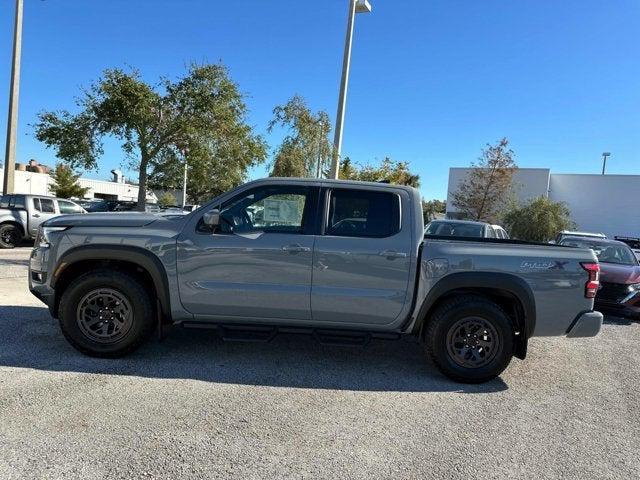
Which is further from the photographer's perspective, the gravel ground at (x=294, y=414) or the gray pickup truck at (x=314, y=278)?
the gray pickup truck at (x=314, y=278)

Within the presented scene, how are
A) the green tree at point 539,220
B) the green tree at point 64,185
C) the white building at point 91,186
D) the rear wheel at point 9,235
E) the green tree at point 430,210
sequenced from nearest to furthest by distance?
the rear wheel at point 9,235 < the green tree at point 430,210 < the green tree at point 539,220 < the white building at point 91,186 < the green tree at point 64,185

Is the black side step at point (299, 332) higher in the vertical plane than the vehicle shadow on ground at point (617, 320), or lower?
higher

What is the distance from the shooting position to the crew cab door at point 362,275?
4699 mm

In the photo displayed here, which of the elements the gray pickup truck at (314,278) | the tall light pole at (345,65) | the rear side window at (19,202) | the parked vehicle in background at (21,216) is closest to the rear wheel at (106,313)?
the gray pickup truck at (314,278)

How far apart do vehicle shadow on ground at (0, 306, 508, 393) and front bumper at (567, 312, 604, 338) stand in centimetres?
88

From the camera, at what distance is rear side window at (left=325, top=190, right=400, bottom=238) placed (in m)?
4.82

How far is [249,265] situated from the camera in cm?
473

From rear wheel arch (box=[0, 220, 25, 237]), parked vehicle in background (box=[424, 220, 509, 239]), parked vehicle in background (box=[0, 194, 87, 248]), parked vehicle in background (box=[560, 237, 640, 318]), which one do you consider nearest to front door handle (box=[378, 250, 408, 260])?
parked vehicle in background (box=[560, 237, 640, 318])

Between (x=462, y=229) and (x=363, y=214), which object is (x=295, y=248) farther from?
(x=462, y=229)

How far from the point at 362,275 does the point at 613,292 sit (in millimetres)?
6434

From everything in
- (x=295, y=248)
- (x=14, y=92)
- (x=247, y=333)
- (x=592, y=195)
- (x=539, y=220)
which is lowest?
(x=247, y=333)

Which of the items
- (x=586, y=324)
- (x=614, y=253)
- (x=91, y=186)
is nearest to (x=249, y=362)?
(x=586, y=324)

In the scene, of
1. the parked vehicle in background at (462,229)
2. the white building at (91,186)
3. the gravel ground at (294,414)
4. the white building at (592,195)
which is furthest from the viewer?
the white building at (91,186)

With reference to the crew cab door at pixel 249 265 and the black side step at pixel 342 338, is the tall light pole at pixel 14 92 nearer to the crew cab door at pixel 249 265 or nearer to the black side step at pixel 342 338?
the crew cab door at pixel 249 265
